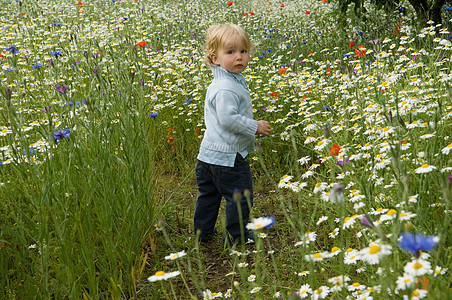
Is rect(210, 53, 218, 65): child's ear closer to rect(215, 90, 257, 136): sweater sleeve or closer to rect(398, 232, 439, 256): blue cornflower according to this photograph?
rect(215, 90, 257, 136): sweater sleeve

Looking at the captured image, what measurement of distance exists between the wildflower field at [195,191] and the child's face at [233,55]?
1.58 feet

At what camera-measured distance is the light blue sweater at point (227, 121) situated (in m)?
2.57

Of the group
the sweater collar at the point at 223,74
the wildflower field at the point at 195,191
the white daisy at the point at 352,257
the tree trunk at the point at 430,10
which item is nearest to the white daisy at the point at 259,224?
the wildflower field at the point at 195,191

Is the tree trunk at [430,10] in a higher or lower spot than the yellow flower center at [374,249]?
higher

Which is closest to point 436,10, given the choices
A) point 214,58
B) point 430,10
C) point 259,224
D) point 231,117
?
point 430,10

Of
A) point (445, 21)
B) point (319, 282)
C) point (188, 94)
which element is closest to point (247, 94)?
point (319, 282)

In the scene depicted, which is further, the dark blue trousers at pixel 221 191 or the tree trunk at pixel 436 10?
the tree trunk at pixel 436 10

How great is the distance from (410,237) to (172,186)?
2.81m

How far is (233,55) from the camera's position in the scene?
2660 millimetres

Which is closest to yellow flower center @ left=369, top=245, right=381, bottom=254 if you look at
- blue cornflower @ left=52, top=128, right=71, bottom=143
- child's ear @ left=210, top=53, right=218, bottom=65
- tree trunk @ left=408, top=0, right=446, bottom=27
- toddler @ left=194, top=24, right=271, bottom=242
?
toddler @ left=194, top=24, right=271, bottom=242

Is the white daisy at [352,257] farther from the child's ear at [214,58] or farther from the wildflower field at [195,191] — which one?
the child's ear at [214,58]

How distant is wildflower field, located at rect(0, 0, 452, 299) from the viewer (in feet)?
5.06

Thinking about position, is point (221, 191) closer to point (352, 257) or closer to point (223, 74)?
point (223, 74)

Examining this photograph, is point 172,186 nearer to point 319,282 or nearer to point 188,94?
point 188,94
